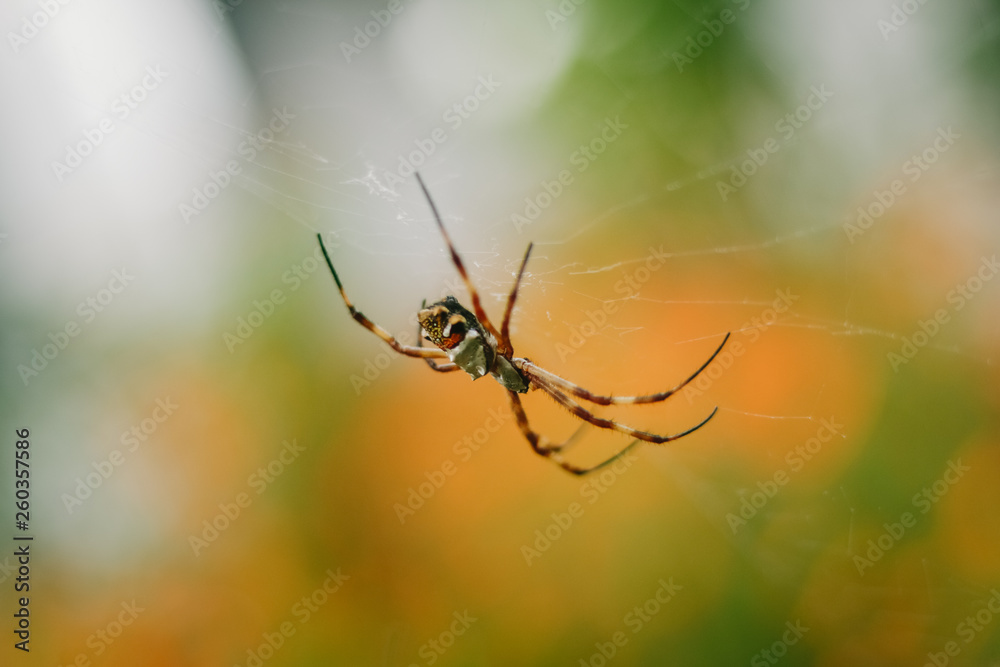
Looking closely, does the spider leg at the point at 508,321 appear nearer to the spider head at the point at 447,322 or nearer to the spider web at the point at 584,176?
the spider head at the point at 447,322

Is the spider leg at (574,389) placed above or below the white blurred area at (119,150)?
below

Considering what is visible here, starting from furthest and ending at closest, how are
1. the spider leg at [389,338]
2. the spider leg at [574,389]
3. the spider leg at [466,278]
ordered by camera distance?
the spider leg at [574,389]
the spider leg at [389,338]
the spider leg at [466,278]

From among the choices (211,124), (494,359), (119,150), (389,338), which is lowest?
(494,359)

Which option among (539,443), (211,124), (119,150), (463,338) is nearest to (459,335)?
(463,338)

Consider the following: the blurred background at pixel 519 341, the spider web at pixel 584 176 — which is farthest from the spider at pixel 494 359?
the spider web at pixel 584 176

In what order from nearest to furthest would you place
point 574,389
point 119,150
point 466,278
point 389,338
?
point 466,278, point 389,338, point 574,389, point 119,150

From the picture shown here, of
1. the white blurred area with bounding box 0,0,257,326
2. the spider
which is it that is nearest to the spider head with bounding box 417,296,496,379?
the spider

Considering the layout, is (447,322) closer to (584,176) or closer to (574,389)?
(574,389)

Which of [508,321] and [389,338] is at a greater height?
[389,338]
